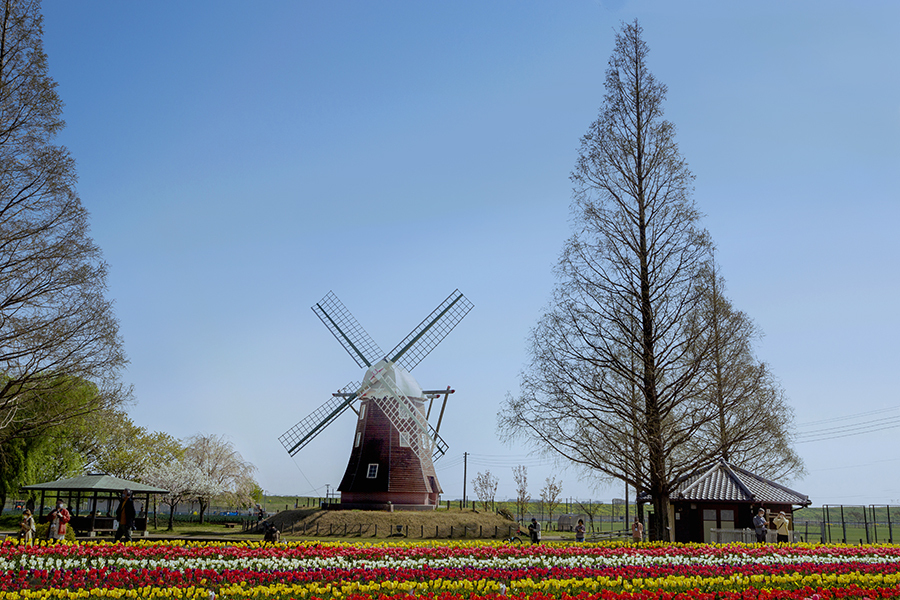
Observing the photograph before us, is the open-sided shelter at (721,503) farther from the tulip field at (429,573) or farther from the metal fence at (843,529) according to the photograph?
the tulip field at (429,573)

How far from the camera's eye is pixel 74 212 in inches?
703

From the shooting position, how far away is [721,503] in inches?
958

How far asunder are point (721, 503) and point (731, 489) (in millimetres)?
Result: 654

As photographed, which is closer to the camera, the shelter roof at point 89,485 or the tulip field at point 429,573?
the tulip field at point 429,573

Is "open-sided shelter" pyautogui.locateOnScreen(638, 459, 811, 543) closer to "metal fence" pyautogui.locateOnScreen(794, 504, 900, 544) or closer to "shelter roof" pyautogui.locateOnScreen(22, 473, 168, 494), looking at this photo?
"metal fence" pyautogui.locateOnScreen(794, 504, 900, 544)

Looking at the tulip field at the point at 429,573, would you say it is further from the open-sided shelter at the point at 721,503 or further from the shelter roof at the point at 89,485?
the shelter roof at the point at 89,485

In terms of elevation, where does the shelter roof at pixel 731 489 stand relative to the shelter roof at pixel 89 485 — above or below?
above

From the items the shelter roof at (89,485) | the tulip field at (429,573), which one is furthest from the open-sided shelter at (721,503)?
the shelter roof at (89,485)

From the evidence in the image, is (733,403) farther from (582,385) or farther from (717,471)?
(717,471)

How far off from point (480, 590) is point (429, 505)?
28.2m

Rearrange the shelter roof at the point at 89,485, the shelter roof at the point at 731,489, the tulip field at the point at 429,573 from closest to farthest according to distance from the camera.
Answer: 1. the tulip field at the point at 429,573
2. the shelter roof at the point at 731,489
3. the shelter roof at the point at 89,485

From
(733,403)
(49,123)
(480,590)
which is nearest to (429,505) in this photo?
(733,403)

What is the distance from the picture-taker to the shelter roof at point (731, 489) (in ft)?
78.4

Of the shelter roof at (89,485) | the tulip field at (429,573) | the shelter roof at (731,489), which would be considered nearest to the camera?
the tulip field at (429,573)
